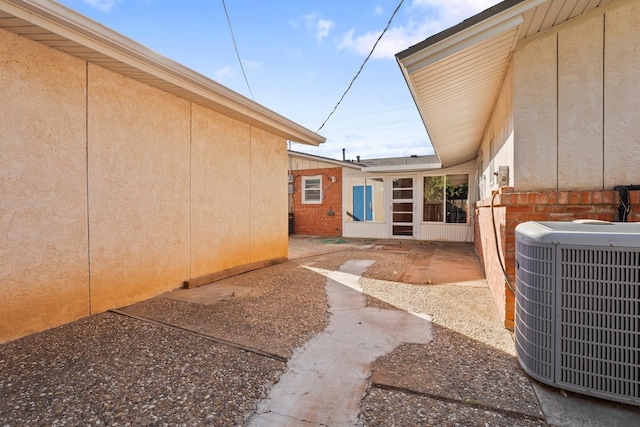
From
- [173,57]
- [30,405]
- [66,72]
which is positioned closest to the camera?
[30,405]

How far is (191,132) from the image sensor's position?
16.3 ft

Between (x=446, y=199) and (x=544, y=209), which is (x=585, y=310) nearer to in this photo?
(x=544, y=209)

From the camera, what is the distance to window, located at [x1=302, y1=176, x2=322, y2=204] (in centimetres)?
1352

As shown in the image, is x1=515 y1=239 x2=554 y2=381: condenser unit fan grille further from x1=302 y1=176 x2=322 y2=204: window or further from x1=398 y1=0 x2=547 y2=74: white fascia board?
x1=302 y1=176 x2=322 y2=204: window

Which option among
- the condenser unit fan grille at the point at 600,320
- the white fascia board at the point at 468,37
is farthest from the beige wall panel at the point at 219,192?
the condenser unit fan grille at the point at 600,320

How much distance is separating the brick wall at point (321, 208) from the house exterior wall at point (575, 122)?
390 inches

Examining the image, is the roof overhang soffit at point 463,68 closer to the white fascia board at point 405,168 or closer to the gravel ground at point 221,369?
the gravel ground at point 221,369

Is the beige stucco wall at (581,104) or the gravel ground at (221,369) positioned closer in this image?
the gravel ground at (221,369)

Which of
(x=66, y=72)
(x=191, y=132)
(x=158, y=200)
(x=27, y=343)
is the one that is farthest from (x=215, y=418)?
(x=191, y=132)

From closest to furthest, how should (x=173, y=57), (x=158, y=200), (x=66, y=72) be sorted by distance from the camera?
1. (x=66, y=72)
2. (x=173, y=57)
3. (x=158, y=200)

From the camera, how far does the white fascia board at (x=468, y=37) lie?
2777mm

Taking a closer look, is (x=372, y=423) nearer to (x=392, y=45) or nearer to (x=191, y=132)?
(x=191, y=132)

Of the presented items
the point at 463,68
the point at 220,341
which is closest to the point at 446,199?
the point at 463,68

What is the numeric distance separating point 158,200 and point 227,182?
58.0 inches
